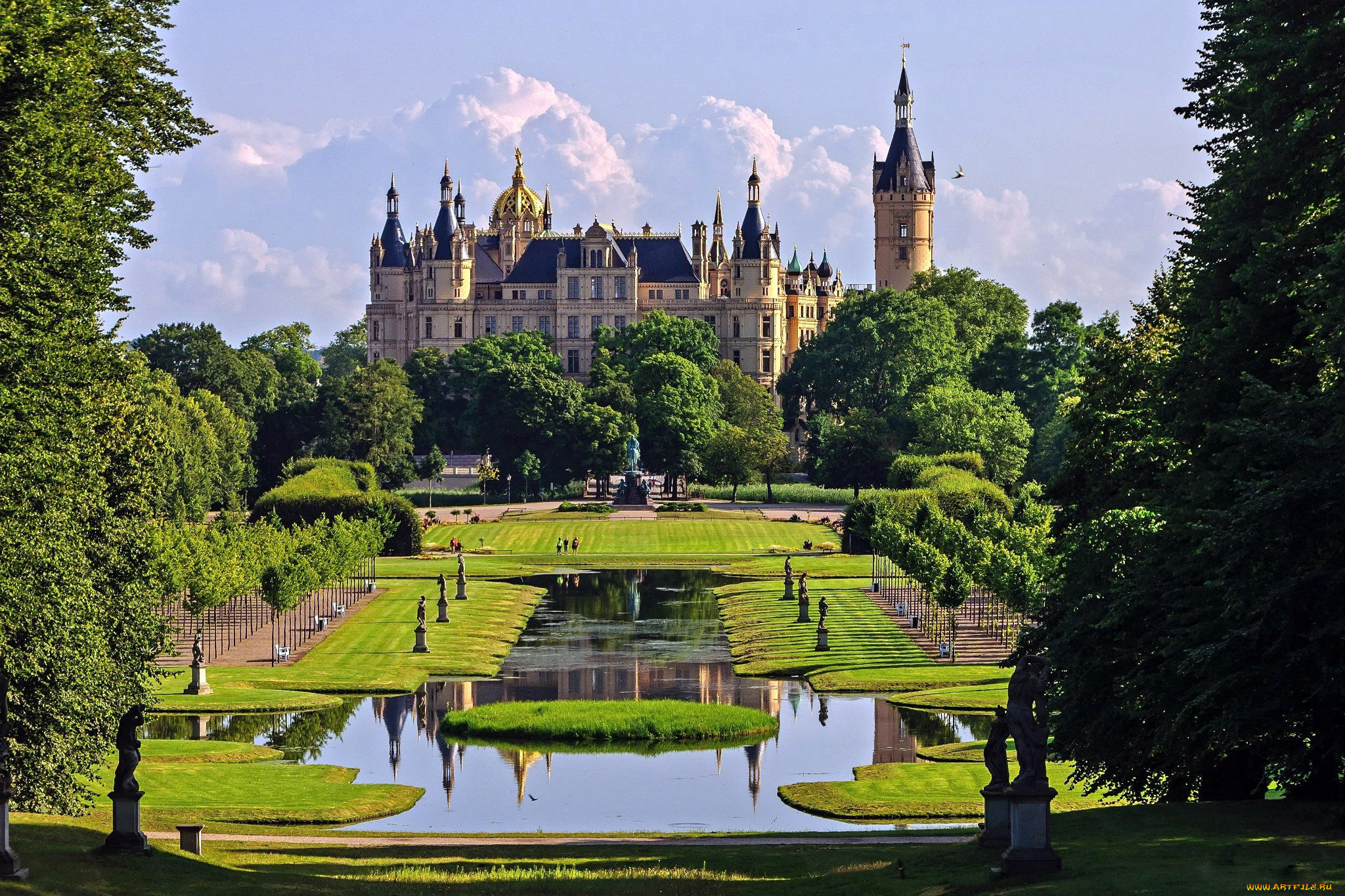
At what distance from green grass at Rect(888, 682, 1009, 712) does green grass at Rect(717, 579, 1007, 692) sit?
163 cm

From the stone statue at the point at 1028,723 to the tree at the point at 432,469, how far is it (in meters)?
104

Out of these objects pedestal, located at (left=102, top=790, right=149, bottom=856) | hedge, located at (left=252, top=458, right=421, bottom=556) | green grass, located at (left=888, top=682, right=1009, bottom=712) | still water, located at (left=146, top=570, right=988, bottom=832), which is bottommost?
still water, located at (left=146, top=570, right=988, bottom=832)

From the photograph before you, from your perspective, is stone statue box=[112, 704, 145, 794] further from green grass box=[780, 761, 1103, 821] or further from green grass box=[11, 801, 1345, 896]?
green grass box=[780, 761, 1103, 821]

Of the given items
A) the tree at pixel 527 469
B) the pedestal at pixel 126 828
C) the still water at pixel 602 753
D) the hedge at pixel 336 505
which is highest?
the tree at pixel 527 469

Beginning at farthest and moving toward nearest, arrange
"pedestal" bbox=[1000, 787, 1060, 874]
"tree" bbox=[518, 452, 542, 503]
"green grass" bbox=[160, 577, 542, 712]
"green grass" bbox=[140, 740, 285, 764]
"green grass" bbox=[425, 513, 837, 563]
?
"tree" bbox=[518, 452, 542, 503]
"green grass" bbox=[425, 513, 837, 563]
"green grass" bbox=[160, 577, 542, 712]
"green grass" bbox=[140, 740, 285, 764]
"pedestal" bbox=[1000, 787, 1060, 874]

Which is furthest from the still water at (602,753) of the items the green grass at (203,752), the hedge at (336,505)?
the hedge at (336,505)

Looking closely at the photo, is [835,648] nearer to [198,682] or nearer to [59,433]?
[198,682]

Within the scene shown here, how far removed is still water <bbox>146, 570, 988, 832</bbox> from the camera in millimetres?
37406

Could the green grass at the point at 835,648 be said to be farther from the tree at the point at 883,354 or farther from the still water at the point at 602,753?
the tree at the point at 883,354

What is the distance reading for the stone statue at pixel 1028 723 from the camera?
23281 millimetres

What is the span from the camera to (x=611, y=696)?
168ft

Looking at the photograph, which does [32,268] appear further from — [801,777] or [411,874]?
[801,777]

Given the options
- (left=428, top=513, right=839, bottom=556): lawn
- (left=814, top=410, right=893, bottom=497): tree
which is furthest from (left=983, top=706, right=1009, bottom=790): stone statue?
(left=814, top=410, right=893, bottom=497): tree

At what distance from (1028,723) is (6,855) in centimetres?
1276
